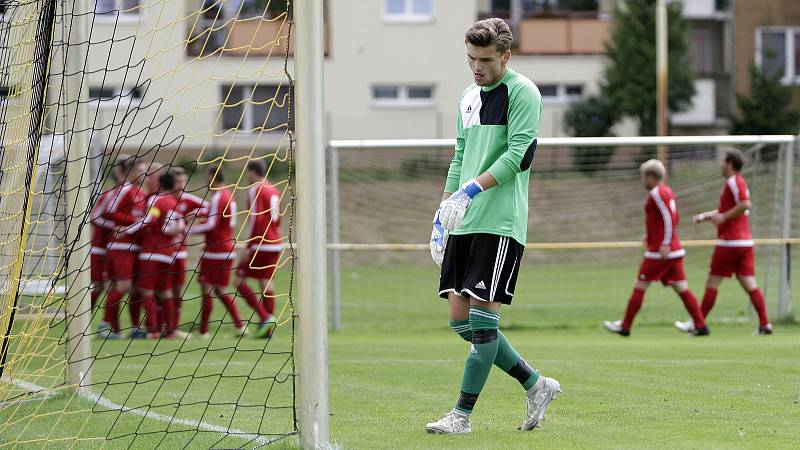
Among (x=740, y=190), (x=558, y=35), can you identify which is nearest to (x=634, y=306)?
(x=740, y=190)

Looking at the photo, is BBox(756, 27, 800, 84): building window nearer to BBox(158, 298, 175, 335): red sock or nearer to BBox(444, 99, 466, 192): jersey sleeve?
BBox(158, 298, 175, 335): red sock

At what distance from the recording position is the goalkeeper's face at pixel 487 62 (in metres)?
6.14

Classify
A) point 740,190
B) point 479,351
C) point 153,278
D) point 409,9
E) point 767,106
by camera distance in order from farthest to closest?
point 409,9, point 767,106, point 153,278, point 740,190, point 479,351

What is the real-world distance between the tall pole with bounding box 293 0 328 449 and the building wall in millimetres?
39622

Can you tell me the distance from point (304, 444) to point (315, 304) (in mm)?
610

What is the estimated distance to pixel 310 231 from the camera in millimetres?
5539

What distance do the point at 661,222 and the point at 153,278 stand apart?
550cm

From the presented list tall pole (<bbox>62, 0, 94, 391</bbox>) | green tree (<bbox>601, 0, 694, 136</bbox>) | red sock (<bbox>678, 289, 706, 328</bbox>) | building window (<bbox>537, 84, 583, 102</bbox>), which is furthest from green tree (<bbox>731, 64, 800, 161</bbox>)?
tall pole (<bbox>62, 0, 94, 391</bbox>)

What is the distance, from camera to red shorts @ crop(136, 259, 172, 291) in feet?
46.0

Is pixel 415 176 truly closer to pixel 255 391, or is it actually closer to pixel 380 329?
pixel 380 329

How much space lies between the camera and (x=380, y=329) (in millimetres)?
15367

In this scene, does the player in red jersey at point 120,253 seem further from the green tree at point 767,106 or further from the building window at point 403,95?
the green tree at point 767,106

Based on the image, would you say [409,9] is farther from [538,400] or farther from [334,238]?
[538,400]

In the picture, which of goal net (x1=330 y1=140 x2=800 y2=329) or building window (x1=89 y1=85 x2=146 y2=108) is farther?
goal net (x1=330 y1=140 x2=800 y2=329)
